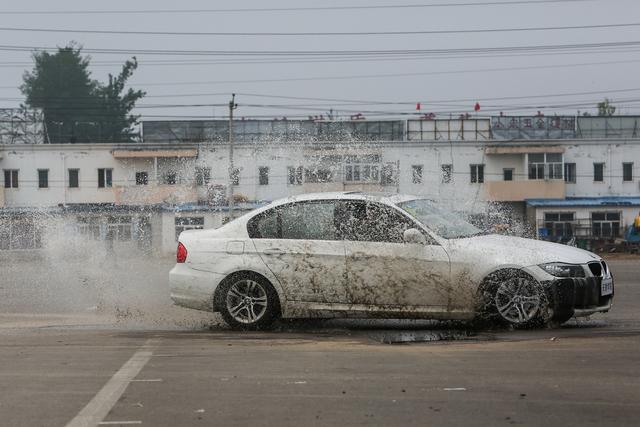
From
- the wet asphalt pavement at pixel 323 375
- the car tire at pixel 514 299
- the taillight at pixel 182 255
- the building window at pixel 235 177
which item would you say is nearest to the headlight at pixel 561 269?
the car tire at pixel 514 299

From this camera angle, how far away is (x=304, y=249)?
11.3 meters

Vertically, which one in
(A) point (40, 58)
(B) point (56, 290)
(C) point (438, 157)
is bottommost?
(B) point (56, 290)

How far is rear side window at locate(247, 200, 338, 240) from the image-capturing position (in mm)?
11406

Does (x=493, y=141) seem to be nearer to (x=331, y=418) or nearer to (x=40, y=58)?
(x=40, y=58)

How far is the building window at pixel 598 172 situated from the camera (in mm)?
65750

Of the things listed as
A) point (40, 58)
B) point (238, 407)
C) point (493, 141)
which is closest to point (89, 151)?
point (493, 141)

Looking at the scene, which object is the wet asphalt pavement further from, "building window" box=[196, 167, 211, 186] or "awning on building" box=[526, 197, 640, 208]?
"awning on building" box=[526, 197, 640, 208]

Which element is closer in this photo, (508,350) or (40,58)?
(508,350)

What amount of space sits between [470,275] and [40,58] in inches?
3675

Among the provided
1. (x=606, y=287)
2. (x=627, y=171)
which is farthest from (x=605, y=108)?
(x=606, y=287)

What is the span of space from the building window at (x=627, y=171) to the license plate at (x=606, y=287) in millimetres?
56388

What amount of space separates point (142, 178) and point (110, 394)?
61.1m

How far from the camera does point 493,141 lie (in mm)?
65812

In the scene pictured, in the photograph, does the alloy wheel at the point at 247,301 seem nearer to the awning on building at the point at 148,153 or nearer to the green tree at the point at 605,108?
the awning on building at the point at 148,153
